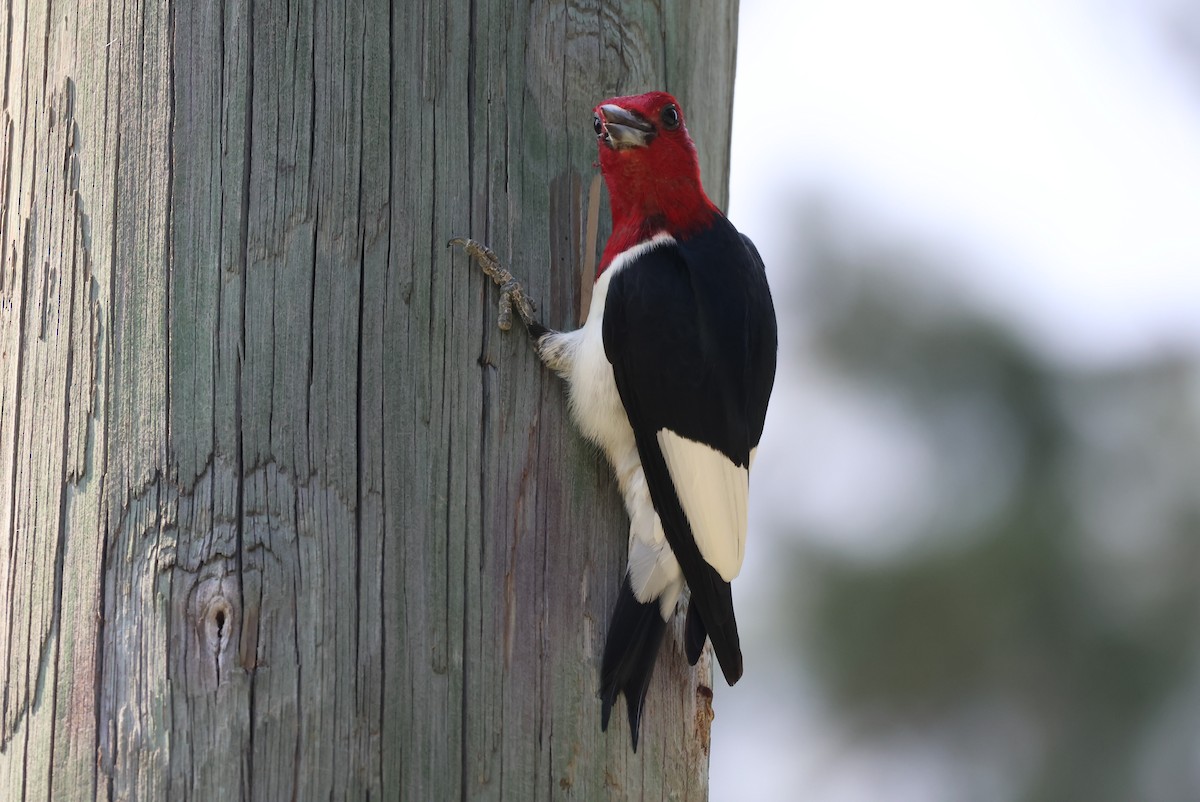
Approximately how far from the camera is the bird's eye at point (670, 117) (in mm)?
2568

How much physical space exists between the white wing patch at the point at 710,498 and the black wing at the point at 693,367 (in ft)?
0.06

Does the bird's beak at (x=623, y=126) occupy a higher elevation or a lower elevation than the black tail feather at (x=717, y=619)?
higher

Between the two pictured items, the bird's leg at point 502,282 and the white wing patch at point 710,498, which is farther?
the white wing patch at point 710,498

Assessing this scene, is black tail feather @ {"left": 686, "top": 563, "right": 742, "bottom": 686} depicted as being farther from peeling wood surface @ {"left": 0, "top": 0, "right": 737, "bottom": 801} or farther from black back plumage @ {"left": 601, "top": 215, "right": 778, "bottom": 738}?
peeling wood surface @ {"left": 0, "top": 0, "right": 737, "bottom": 801}

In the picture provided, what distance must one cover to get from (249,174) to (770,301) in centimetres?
129

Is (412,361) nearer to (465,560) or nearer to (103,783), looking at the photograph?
(465,560)

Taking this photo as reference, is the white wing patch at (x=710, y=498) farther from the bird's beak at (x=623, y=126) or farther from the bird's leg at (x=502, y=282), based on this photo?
the bird's beak at (x=623, y=126)

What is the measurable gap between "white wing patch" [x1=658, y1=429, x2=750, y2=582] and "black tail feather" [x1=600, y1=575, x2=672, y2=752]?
237 mm

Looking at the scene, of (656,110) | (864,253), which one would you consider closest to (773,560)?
(864,253)

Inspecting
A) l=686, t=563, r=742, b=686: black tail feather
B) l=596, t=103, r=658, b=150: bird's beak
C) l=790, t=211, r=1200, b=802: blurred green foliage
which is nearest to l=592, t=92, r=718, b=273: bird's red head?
l=596, t=103, r=658, b=150: bird's beak

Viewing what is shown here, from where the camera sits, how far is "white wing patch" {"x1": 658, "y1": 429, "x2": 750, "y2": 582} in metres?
2.45

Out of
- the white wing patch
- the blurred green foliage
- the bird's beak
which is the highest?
the bird's beak

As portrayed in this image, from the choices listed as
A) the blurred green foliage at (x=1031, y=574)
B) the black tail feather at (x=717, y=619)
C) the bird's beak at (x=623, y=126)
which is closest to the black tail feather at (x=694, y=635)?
the black tail feather at (x=717, y=619)

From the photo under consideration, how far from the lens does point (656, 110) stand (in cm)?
253
